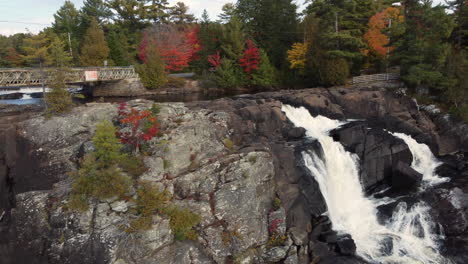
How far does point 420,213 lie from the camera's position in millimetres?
18516

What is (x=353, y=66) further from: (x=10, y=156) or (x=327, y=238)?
(x=10, y=156)

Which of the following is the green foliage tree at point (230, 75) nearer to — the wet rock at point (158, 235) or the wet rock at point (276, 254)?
the wet rock at point (276, 254)

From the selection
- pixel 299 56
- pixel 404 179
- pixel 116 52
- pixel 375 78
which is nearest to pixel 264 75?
pixel 299 56

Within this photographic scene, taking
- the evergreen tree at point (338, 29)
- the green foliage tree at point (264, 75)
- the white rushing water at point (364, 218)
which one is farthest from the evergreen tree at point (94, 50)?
the white rushing water at point (364, 218)

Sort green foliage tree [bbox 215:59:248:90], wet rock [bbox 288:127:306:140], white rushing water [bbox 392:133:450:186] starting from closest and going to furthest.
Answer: wet rock [bbox 288:127:306:140], white rushing water [bbox 392:133:450:186], green foliage tree [bbox 215:59:248:90]

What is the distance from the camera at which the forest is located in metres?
31.9

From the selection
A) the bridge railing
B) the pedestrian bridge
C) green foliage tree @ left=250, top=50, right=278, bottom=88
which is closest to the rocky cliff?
the pedestrian bridge

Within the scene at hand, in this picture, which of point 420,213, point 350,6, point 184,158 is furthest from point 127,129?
point 350,6

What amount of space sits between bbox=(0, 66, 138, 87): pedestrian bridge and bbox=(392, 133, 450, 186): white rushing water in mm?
26192

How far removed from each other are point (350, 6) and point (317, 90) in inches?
501

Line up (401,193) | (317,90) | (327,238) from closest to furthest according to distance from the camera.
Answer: (327,238) < (401,193) < (317,90)

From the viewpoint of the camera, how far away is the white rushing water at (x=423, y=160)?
76.3 feet

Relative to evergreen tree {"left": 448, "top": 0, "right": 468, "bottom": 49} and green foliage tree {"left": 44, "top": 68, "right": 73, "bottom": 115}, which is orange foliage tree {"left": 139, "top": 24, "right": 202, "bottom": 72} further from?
evergreen tree {"left": 448, "top": 0, "right": 468, "bottom": 49}

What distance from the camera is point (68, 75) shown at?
1998 cm
